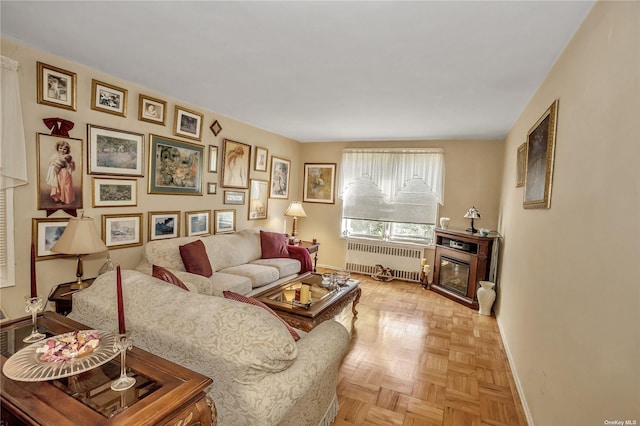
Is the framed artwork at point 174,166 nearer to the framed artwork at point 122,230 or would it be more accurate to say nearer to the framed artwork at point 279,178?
the framed artwork at point 122,230

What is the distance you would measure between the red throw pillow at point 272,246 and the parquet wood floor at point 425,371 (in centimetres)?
131

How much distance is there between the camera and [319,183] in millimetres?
6145

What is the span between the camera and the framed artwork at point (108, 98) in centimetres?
285

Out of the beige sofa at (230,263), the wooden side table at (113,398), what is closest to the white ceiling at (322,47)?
the beige sofa at (230,263)

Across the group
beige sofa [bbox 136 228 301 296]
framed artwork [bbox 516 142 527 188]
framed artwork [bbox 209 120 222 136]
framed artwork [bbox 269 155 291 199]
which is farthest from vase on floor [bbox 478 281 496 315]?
framed artwork [bbox 209 120 222 136]

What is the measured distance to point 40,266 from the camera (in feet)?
8.45

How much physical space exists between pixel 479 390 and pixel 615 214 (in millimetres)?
1833

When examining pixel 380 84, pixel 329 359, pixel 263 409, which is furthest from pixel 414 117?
pixel 263 409

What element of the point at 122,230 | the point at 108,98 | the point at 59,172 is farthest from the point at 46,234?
the point at 108,98

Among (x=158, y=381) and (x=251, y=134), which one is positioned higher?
(x=251, y=134)

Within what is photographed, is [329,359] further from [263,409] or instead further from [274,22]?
[274,22]

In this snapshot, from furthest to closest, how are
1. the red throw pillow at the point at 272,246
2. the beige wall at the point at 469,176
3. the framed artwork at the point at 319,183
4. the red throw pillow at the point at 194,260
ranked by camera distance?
the framed artwork at the point at 319,183 < the beige wall at the point at 469,176 < the red throw pillow at the point at 272,246 < the red throw pillow at the point at 194,260

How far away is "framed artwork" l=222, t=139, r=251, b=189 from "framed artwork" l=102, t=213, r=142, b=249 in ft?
4.48

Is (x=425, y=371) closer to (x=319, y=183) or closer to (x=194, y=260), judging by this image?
(x=194, y=260)
